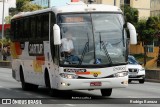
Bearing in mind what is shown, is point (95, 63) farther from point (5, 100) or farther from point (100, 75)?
point (5, 100)

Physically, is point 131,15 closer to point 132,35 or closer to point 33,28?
point 33,28

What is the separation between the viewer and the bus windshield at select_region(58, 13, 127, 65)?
1878 centimetres

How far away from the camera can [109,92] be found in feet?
68.7

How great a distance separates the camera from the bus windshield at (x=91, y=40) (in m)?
18.8

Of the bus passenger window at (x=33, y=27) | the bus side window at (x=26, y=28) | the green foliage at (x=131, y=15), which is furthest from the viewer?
the green foliage at (x=131, y=15)

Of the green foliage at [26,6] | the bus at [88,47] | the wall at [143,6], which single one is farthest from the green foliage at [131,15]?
the bus at [88,47]

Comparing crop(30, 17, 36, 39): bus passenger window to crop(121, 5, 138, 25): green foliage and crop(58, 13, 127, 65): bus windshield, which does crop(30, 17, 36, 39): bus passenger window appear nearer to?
crop(58, 13, 127, 65): bus windshield

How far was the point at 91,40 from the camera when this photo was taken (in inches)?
Result: 744

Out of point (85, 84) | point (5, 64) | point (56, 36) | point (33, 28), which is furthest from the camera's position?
point (5, 64)

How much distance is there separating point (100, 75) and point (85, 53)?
2.94 feet

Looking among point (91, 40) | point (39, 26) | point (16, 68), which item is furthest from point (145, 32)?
point (91, 40)

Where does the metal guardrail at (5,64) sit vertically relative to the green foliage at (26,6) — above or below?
below

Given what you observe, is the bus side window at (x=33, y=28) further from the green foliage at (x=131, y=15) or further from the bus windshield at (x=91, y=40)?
the green foliage at (x=131, y=15)

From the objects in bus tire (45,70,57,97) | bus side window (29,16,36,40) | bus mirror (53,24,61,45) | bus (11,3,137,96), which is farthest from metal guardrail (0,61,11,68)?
bus mirror (53,24,61,45)
